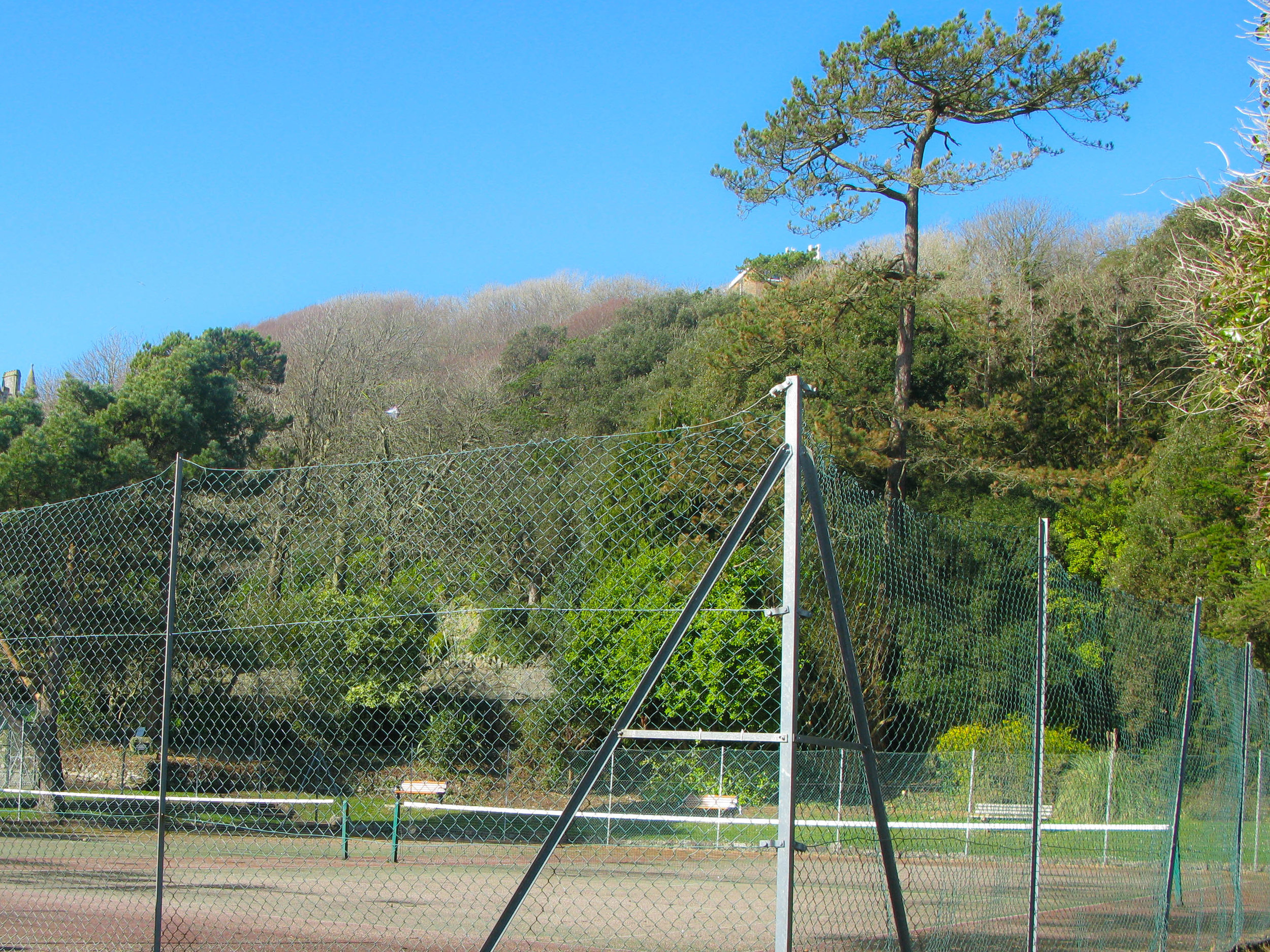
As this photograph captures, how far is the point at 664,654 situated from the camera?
8.24ft

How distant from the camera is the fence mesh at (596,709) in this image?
4125mm

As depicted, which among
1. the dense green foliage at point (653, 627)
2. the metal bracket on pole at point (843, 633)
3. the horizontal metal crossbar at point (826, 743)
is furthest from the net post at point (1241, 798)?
Answer: the horizontal metal crossbar at point (826, 743)

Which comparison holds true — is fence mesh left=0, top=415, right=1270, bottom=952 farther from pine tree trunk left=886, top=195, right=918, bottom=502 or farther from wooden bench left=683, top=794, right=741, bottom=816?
Answer: pine tree trunk left=886, top=195, right=918, bottom=502

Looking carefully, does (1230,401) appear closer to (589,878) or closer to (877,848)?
(877,848)

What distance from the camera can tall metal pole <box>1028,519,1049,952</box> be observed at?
3861mm

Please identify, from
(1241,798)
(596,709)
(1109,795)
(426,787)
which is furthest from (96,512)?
(426,787)

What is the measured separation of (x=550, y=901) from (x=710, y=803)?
11.6 feet

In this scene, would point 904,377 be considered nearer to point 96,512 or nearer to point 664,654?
point 96,512

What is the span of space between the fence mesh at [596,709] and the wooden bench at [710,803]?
0.54 ft

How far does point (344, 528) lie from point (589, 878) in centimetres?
579

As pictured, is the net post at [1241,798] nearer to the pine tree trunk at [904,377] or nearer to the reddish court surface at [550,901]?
the reddish court surface at [550,901]

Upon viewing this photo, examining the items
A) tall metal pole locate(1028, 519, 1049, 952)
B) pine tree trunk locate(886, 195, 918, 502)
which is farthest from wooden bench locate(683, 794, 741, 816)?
pine tree trunk locate(886, 195, 918, 502)

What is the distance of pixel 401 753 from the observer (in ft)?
42.1

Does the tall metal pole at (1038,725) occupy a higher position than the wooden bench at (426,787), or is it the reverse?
the tall metal pole at (1038,725)
